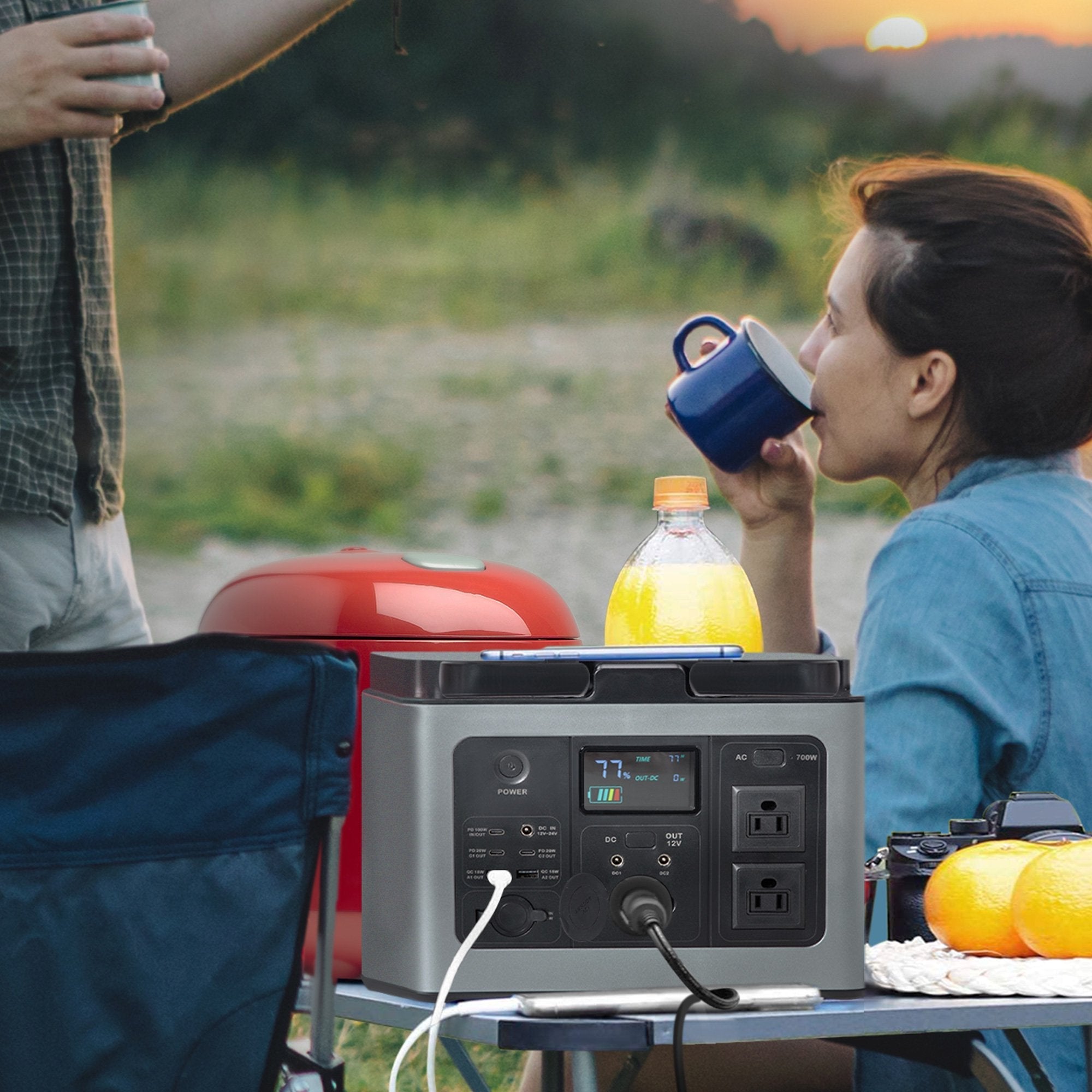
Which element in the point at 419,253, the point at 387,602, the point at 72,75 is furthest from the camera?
the point at 419,253

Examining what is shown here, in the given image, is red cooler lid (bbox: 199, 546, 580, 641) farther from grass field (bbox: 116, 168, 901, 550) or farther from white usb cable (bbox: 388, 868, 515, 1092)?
grass field (bbox: 116, 168, 901, 550)

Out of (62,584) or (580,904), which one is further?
(62,584)

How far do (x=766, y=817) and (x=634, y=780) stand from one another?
8cm

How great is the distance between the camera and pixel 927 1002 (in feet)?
2.42

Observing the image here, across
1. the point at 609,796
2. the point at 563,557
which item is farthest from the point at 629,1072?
the point at 563,557

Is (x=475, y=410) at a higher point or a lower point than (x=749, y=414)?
higher

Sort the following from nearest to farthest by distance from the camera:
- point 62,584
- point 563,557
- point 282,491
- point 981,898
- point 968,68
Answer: point 981,898 < point 62,584 < point 563,557 < point 282,491 < point 968,68

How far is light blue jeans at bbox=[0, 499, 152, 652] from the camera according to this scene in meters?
1.34

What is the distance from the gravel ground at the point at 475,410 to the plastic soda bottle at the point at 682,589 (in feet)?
19.7

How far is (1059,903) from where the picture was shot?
0.79m

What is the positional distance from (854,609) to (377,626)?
6.07 metres

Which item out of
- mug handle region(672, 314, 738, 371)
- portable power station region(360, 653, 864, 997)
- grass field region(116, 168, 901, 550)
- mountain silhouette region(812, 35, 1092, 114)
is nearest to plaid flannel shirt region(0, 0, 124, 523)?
mug handle region(672, 314, 738, 371)

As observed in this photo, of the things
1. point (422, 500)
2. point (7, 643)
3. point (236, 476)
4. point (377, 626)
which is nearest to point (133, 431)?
point (236, 476)

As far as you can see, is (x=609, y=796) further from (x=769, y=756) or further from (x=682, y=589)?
(x=682, y=589)
